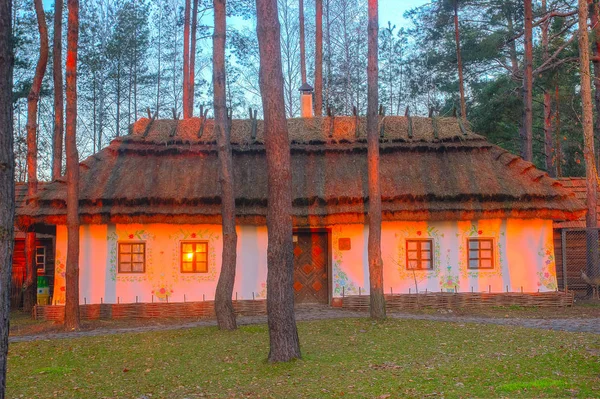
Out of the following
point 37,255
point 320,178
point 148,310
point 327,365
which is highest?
point 320,178

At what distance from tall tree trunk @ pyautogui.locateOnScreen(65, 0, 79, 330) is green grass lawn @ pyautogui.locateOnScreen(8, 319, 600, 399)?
175 cm

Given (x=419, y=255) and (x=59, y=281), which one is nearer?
(x=59, y=281)

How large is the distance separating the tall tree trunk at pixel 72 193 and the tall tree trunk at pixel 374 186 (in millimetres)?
6399

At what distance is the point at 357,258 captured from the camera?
1653 cm

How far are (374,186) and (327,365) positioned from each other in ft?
17.3

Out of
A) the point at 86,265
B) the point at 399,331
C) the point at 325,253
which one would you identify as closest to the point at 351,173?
the point at 325,253

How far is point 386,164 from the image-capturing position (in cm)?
1752

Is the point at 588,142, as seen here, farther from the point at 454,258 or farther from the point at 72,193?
the point at 72,193

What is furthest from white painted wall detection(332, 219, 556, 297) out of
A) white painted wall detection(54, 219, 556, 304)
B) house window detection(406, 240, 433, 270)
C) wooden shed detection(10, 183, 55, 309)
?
wooden shed detection(10, 183, 55, 309)

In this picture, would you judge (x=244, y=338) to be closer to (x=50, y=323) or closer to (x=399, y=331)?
(x=399, y=331)

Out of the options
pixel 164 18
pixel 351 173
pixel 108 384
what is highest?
pixel 164 18

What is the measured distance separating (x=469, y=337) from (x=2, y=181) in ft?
28.2

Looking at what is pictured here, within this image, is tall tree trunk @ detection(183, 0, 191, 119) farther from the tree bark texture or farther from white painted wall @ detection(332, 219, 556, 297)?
white painted wall @ detection(332, 219, 556, 297)

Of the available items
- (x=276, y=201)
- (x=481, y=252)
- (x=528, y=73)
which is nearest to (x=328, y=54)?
(x=528, y=73)
